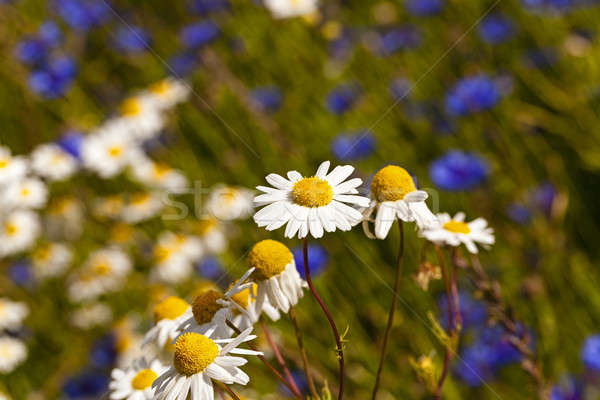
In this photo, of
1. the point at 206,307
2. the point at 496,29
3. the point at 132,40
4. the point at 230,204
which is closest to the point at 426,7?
the point at 496,29

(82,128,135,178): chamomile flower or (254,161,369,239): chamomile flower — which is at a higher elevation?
(82,128,135,178): chamomile flower

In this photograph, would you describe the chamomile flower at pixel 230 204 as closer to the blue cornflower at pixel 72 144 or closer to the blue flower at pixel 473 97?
the blue cornflower at pixel 72 144

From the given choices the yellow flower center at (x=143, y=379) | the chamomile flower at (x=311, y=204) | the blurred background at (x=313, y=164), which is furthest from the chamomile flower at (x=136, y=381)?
the blurred background at (x=313, y=164)

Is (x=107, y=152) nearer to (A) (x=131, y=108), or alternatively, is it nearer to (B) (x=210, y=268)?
(A) (x=131, y=108)

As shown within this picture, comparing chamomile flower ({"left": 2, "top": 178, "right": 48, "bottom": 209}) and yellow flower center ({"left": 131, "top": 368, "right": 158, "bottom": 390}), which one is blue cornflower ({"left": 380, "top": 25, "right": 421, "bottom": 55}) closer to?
chamomile flower ({"left": 2, "top": 178, "right": 48, "bottom": 209})

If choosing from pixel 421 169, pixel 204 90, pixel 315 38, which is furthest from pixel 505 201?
pixel 204 90

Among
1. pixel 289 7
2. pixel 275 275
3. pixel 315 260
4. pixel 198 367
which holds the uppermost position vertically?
pixel 289 7

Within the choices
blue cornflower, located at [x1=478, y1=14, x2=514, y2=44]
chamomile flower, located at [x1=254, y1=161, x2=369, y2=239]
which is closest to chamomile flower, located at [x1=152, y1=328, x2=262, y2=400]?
chamomile flower, located at [x1=254, y1=161, x2=369, y2=239]
